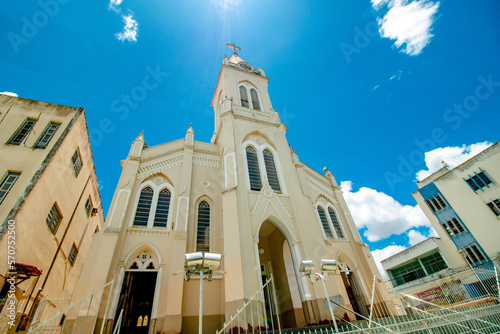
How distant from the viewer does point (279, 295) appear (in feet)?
45.6

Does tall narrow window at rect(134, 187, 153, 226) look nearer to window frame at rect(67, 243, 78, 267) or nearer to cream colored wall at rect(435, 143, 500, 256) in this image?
window frame at rect(67, 243, 78, 267)

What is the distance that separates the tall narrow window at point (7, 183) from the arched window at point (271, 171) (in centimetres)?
1267

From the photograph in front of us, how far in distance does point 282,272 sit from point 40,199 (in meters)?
12.8

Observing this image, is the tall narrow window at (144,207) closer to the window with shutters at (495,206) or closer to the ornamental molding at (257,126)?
the ornamental molding at (257,126)

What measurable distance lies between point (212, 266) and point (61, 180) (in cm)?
1150

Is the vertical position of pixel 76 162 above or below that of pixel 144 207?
above

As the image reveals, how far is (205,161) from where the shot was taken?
16891mm

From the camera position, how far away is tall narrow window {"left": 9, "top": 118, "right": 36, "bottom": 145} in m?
12.2

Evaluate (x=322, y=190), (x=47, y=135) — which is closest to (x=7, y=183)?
(x=47, y=135)

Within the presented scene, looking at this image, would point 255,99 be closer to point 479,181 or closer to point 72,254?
point 72,254

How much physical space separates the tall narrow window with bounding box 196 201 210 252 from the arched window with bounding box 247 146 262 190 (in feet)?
10.2

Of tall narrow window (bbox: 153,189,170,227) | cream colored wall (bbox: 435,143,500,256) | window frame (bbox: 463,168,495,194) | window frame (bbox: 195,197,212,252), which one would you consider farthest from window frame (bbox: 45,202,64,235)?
window frame (bbox: 463,168,495,194)

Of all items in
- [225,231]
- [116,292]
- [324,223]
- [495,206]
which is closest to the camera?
[116,292]

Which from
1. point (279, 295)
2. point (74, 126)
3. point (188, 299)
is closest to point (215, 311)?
point (188, 299)
